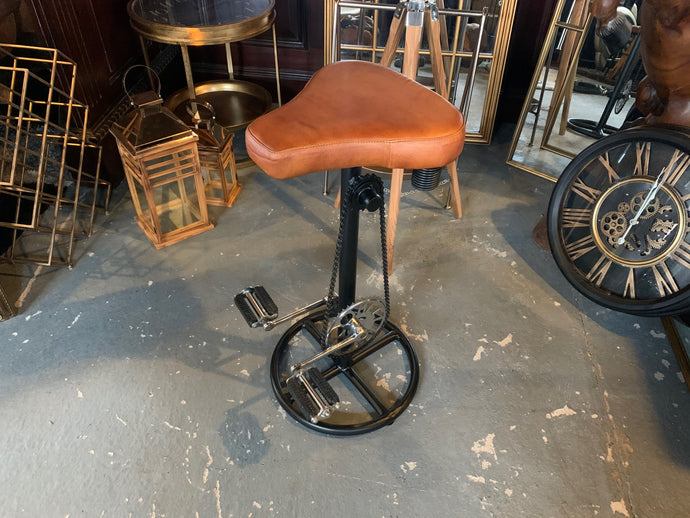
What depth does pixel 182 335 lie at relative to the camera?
186cm

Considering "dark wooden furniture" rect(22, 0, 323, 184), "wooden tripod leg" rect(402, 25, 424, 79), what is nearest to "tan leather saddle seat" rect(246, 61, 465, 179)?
"wooden tripod leg" rect(402, 25, 424, 79)

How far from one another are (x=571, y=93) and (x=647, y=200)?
86cm

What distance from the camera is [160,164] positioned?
79.4 inches

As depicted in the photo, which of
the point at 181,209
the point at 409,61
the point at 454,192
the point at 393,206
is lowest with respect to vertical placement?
the point at 181,209

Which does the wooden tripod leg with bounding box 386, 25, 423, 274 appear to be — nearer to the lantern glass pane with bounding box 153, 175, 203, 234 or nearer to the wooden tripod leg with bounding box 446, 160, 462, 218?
the wooden tripod leg with bounding box 446, 160, 462, 218

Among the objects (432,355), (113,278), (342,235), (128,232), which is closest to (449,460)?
(432,355)

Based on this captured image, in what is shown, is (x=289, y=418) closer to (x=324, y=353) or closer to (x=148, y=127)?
(x=324, y=353)

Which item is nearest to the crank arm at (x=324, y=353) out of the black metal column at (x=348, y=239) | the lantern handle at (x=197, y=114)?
the black metal column at (x=348, y=239)

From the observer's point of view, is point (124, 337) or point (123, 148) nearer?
point (124, 337)

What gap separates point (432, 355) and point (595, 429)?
56 cm

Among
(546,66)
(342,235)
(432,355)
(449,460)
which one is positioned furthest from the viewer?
(546,66)

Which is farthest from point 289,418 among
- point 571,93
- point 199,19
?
point 571,93

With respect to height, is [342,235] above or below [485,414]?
above

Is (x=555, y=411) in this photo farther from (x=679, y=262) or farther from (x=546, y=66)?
(x=546, y=66)
